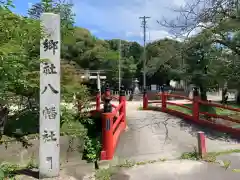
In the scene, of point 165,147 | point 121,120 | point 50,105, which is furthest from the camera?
point 121,120

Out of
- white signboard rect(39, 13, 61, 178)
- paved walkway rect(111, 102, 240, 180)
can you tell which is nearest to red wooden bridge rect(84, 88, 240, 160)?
paved walkway rect(111, 102, 240, 180)

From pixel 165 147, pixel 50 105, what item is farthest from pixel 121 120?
pixel 50 105

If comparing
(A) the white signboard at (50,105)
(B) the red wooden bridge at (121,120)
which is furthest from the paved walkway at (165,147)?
(A) the white signboard at (50,105)

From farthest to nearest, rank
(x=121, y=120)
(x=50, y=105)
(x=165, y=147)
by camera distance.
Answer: (x=121, y=120) < (x=165, y=147) < (x=50, y=105)

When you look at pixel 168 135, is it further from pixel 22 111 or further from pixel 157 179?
pixel 22 111

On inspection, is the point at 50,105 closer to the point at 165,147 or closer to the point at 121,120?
the point at 165,147

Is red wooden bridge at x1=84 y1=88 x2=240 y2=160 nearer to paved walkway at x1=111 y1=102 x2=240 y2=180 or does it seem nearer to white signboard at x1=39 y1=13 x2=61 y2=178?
paved walkway at x1=111 y1=102 x2=240 y2=180

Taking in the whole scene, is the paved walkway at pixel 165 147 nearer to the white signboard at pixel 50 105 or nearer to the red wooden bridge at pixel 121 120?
the red wooden bridge at pixel 121 120

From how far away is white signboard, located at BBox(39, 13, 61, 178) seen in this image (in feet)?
15.9

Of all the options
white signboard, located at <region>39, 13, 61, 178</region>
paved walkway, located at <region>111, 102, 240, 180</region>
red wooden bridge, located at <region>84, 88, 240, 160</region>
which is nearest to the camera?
white signboard, located at <region>39, 13, 61, 178</region>

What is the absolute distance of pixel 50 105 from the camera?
4879mm

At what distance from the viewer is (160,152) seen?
6691mm

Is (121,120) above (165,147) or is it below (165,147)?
above

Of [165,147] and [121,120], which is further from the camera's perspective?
[121,120]
